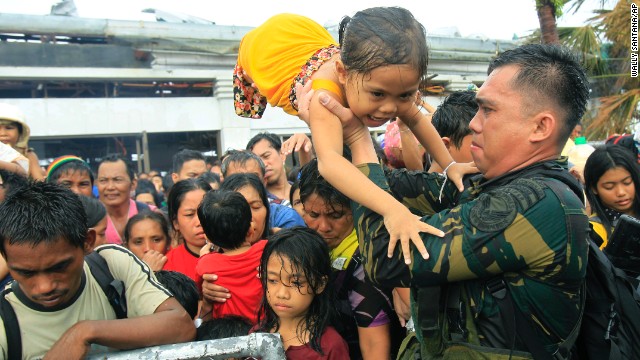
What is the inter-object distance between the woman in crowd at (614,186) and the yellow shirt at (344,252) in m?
2.04

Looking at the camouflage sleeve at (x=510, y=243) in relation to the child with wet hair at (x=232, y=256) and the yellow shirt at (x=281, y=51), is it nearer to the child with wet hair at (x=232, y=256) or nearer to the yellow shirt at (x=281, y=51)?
the child with wet hair at (x=232, y=256)

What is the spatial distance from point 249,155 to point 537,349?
3.30 metres

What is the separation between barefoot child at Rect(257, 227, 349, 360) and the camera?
7.49ft

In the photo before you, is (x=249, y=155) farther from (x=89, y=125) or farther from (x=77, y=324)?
(x=89, y=125)

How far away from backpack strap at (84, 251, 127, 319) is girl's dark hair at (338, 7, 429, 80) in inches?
48.3

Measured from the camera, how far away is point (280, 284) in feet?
7.72

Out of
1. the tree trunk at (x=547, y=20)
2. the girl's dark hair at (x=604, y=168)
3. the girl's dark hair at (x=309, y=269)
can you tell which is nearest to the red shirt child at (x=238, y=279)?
the girl's dark hair at (x=309, y=269)

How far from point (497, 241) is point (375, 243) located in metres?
0.37

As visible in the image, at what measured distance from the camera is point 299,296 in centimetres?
234

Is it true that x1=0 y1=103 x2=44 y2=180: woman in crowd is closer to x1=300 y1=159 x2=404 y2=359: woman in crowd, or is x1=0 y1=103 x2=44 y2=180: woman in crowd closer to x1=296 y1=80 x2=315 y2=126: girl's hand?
x1=300 y1=159 x2=404 y2=359: woman in crowd

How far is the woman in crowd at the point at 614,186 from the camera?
371 centimetres

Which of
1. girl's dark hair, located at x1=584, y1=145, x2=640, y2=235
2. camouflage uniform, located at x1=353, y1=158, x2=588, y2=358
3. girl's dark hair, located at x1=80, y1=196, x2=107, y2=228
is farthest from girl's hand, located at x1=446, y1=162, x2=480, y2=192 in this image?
girl's dark hair, located at x1=80, y1=196, x2=107, y2=228

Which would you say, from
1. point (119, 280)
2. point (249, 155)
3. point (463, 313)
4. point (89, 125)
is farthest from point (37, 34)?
point (463, 313)

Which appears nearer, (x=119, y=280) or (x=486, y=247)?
(x=486, y=247)
